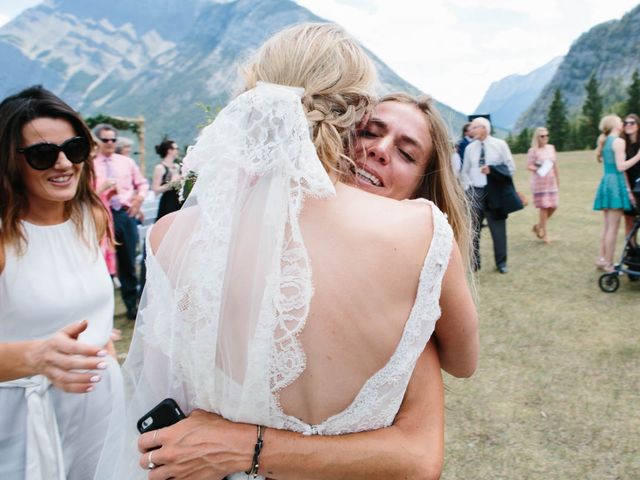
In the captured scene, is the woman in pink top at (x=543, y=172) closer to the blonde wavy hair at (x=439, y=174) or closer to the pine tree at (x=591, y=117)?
the blonde wavy hair at (x=439, y=174)

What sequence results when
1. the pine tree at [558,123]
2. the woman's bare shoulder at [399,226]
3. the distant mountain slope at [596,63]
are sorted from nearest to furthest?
1. the woman's bare shoulder at [399,226]
2. the pine tree at [558,123]
3. the distant mountain slope at [596,63]

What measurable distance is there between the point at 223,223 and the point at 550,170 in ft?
28.6

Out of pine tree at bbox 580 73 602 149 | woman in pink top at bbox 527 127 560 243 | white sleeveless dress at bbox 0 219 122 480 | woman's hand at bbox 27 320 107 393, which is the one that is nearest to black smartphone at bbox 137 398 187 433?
woman's hand at bbox 27 320 107 393

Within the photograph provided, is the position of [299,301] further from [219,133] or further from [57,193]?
[57,193]

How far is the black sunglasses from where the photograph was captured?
1901 mm

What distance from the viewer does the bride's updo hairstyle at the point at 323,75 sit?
112cm

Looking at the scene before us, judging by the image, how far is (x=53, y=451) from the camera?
5.96 ft

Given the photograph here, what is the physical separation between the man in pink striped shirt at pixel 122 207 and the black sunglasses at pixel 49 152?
435 centimetres

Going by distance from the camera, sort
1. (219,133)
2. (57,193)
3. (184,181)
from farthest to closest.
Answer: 1. (57,193)
2. (184,181)
3. (219,133)

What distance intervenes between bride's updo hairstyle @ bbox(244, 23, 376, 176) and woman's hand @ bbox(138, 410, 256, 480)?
2.21 feet

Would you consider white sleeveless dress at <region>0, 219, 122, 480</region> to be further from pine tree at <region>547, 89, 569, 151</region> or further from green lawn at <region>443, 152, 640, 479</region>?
pine tree at <region>547, 89, 569, 151</region>

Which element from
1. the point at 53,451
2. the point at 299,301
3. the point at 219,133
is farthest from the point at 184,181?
the point at 53,451

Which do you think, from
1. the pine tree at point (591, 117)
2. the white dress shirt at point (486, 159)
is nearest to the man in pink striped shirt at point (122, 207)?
the white dress shirt at point (486, 159)

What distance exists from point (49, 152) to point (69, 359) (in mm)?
911
